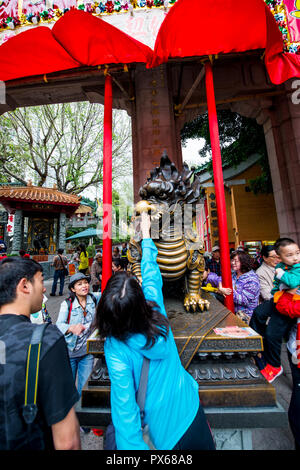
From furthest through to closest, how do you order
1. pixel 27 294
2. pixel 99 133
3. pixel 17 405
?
pixel 99 133 < pixel 27 294 < pixel 17 405

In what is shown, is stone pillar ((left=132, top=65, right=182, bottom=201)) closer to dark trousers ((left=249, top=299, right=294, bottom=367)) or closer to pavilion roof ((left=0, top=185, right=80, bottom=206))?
dark trousers ((left=249, top=299, right=294, bottom=367))

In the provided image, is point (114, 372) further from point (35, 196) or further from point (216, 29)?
point (35, 196)

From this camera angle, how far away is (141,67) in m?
4.48

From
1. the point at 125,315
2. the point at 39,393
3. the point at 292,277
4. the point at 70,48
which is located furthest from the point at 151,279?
the point at 70,48

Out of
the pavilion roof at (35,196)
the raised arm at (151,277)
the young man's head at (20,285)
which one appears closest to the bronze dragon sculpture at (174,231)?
the raised arm at (151,277)

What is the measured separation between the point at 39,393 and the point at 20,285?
43cm

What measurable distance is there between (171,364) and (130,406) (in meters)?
0.23

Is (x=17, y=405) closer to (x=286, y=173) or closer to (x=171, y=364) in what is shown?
(x=171, y=364)

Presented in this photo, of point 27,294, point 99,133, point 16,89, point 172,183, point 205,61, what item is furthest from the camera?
point 99,133

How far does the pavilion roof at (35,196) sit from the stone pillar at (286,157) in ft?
37.0

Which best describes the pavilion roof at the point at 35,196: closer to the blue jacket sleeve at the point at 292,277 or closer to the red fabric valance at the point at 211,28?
the red fabric valance at the point at 211,28

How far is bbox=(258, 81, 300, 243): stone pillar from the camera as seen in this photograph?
185 inches

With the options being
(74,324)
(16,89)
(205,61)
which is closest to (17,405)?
(74,324)

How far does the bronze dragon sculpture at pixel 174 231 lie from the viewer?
1.74 metres
